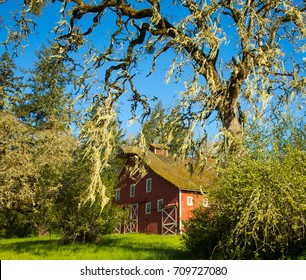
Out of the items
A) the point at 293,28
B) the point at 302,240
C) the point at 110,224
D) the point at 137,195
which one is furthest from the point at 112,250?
the point at 137,195

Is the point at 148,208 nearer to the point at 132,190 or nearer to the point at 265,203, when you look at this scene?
the point at 132,190

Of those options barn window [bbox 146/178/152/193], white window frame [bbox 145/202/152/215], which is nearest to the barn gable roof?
barn window [bbox 146/178/152/193]

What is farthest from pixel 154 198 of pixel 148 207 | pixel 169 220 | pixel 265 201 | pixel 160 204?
pixel 265 201

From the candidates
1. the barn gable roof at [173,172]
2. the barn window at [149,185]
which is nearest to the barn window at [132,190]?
the barn window at [149,185]

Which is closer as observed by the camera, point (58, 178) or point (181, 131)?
point (181, 131)

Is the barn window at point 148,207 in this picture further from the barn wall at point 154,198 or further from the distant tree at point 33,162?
the distant tree at point 33,162

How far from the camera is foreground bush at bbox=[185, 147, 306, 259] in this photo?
10.2 meters

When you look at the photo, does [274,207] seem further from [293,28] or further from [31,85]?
[31,85]

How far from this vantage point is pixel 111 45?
55.5 ft

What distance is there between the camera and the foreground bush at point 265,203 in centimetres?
1019

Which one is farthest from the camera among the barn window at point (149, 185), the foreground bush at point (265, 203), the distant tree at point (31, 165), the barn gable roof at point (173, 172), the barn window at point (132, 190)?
the barn window at point (132, 190)

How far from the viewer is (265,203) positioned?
10070mm

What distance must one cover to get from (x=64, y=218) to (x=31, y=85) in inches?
897

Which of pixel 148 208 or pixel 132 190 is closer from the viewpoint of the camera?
pixel 148 208
